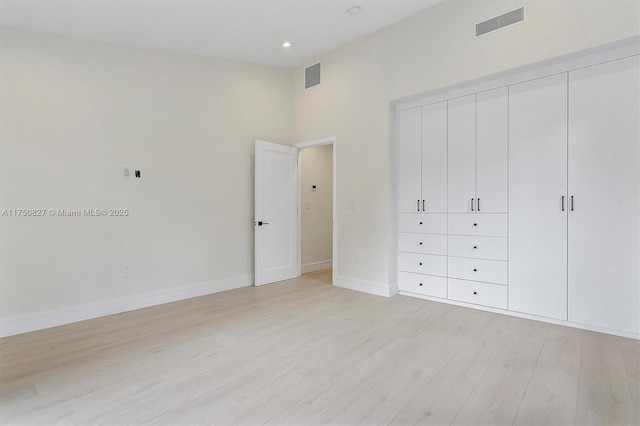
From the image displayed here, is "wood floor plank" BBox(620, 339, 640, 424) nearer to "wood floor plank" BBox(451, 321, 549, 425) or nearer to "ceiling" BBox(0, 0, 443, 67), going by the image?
"wood floor plank" BBox(451, 321, 549, 425)

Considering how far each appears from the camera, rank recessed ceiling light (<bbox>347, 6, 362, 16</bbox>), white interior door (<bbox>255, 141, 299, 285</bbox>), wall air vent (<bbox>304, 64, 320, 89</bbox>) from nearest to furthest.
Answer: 1. recessed ceiling light (<bbox>347, 6, 362, 16</bbox>)
2. white interior door (<bbox>255, 141, 299, 285</bbox>)
3. wall air vent (<bbox>304, 64, 320, 89</bbox>)

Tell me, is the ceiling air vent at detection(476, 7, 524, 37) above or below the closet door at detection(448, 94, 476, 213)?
above

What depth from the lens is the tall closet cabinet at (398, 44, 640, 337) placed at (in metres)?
2.74

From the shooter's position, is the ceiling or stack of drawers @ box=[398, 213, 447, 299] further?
stack of drawers @ box=[398, 213, 447, 299]

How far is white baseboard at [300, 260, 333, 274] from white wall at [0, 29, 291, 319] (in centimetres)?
121

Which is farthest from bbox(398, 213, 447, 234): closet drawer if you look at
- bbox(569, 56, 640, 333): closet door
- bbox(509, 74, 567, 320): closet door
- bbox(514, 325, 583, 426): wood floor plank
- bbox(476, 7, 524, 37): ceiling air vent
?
bbox(476, 7, 524, 37): ceiling air vent

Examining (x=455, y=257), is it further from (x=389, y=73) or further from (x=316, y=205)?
(x=316, y=205)

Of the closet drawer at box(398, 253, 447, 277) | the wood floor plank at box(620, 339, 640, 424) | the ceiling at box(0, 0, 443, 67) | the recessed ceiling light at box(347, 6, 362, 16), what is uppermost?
the recessed ceiling light at box(347, 6, 362, 16)

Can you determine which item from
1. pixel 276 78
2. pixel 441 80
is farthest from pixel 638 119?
pixel 276 78

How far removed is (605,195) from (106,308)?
5140mm

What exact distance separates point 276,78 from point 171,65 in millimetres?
1625

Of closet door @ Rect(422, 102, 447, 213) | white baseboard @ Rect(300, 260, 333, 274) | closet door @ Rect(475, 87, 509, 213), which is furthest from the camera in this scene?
white baseboard @ Rect(300, 260, 333, 274)

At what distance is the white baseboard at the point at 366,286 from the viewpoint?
13.4 feet

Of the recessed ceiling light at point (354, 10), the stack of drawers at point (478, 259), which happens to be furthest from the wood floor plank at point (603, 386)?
the recessed ceiling light at point (354, 10)
